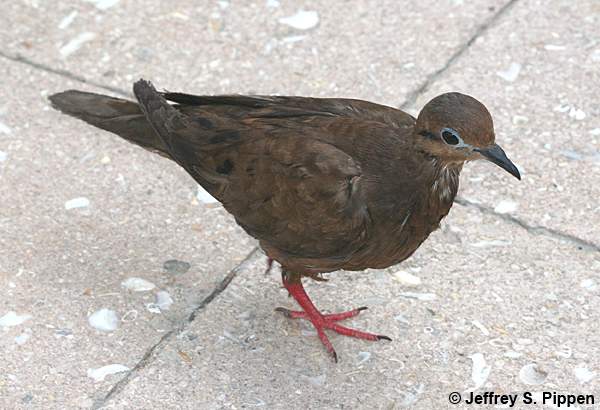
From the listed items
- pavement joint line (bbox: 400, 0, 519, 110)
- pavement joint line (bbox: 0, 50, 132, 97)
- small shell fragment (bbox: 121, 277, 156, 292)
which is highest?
pavement joint line (bbox: 0, 50, 132, 97)

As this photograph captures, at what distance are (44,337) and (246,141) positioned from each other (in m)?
1.14

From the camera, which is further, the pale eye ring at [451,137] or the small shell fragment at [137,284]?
the small shell fragment at [137,284]

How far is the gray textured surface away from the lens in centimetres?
441

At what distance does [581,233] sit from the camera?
4961mm

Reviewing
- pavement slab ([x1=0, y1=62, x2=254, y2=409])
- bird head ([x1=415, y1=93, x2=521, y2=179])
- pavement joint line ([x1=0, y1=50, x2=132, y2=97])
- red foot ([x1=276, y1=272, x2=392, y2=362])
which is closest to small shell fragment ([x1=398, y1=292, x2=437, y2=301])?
red foot ([x1=276, y1=272, x2=392, y2=362])

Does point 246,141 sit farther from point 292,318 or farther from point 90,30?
point 90,30

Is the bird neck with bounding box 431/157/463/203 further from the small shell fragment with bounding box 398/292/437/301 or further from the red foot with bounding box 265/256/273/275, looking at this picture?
the red foot with bounding box 265/256/273/275

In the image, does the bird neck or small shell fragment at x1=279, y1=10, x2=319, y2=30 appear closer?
the bird neck

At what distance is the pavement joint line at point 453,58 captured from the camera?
571 cm

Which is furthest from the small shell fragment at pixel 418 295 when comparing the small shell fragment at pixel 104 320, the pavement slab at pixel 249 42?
the pavement slab at pixel 249 42
